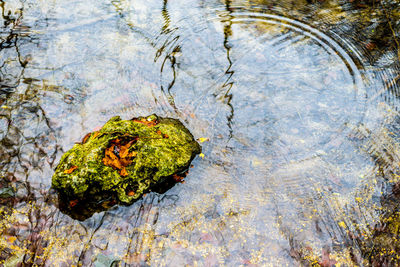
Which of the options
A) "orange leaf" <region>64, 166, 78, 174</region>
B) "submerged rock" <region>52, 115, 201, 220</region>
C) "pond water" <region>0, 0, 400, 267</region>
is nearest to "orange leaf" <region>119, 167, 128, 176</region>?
"submerged rock" <region>52, 115, 201, 220</region>

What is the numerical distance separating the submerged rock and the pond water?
0.61ft

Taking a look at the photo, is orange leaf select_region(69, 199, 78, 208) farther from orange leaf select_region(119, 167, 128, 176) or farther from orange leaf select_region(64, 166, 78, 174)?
orange leaf select_region(119, 167, 128, 176)

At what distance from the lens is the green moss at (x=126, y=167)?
2.96m

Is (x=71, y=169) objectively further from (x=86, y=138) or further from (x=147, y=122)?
(x=147, y=122)

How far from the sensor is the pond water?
2844mm

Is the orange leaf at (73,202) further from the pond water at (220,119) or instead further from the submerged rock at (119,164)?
the pond water at (220,119)

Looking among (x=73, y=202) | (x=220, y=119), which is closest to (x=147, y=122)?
(x=220, y=119)

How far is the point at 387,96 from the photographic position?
13.4 feet

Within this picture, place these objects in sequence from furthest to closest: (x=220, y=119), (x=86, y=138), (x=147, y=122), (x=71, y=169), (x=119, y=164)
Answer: (x=220, y=119)
(x=147, y=122)
(x=86, y=138)
(x=119, y=164)
(x=71, y=169)

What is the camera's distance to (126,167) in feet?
10.2

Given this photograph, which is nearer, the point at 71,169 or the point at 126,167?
the point at 71,169

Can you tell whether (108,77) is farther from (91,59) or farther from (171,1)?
(171,1)

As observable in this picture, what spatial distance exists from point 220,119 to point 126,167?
1.47 metres

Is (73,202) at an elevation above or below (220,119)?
below
